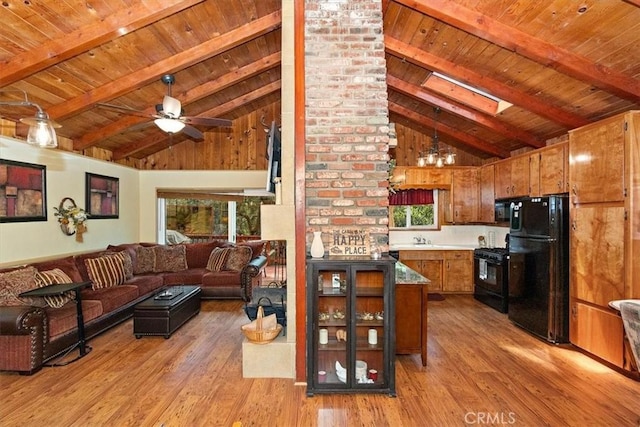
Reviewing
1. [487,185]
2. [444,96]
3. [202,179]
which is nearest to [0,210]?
[202,179]

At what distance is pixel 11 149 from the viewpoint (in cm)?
383

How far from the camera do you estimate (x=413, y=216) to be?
21.8ft

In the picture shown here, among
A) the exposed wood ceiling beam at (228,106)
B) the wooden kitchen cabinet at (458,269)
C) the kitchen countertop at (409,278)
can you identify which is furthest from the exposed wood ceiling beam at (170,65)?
the wooden kitchen cabinet at (458,269)

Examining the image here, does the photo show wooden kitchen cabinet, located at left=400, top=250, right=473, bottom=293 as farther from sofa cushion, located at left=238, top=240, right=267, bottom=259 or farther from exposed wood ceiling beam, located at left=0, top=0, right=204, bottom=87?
exposed wood ceiling beam, located at left=0, top=0, right=204, bottom=87

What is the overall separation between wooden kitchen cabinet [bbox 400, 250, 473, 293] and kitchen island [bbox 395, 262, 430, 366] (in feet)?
9.11

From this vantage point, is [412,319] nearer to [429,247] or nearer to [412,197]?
[429,247]

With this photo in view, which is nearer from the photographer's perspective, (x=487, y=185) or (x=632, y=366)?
(x=632, y=366)

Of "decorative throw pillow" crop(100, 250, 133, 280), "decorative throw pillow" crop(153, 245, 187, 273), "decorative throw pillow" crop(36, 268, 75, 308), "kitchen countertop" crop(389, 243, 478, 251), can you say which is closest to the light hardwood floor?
"decorative throw pillow" crop(36, 268, 75, 308)

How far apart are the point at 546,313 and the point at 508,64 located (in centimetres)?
288

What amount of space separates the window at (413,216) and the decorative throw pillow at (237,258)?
9.71 ft

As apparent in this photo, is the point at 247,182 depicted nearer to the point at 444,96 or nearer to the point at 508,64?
the point at 444,96

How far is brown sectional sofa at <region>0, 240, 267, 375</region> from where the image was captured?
114 inches

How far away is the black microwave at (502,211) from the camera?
201 inches

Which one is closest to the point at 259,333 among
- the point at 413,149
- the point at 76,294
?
the point at 76,294
